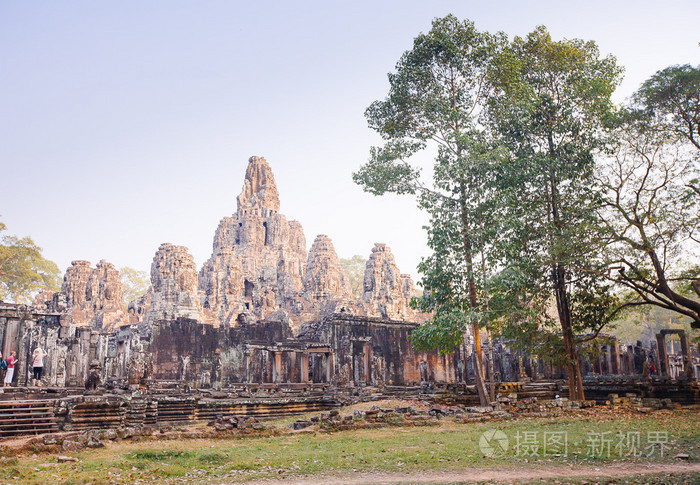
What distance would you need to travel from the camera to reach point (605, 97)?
18.3 meters

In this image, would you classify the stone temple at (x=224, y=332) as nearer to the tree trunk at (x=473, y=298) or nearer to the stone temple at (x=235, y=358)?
the stone temple at (x=235, y=358)

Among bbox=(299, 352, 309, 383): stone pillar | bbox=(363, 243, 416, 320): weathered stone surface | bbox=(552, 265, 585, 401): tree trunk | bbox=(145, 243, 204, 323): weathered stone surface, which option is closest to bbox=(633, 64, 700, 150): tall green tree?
bbox=(552, 265, 585, 401): tree trunk

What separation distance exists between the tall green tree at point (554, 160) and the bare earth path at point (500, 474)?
8277mm

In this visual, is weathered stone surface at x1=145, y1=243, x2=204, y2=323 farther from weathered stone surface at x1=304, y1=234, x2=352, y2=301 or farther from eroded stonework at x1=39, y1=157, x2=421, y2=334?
weathered stone surface at x1=304, y1=234, x2=352, y2=301

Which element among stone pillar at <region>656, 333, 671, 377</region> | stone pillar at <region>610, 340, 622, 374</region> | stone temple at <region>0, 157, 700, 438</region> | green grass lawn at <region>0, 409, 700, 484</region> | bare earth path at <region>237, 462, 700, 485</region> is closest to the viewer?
bare earth path at <region>237, 462, 700, 485</region>

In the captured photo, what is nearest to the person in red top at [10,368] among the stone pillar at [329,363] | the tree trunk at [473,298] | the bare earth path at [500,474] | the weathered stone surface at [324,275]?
the stone pillar at [329,363]

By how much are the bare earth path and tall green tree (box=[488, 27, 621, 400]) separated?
8.28 m

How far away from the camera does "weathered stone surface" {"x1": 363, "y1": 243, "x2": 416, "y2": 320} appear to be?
172ft

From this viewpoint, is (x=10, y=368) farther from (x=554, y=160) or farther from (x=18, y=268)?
(x=18, y=268)

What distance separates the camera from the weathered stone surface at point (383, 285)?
52375 millimetres

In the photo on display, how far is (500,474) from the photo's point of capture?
7.54 metres

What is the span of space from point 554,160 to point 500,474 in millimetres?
12176

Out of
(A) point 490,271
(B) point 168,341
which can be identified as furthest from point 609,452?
(B) point 168,341

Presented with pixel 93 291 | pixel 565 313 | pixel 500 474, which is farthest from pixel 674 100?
pixel 93 291
